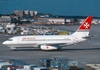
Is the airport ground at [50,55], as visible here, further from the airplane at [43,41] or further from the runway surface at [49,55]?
the airplane at [43,41]

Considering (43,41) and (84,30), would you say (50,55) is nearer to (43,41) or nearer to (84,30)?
(43,41)

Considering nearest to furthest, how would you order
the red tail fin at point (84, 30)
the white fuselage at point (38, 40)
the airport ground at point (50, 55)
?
the airport ground at point (50, 55) → the white fuselage at point (38, 40) → the red tail fin at point (84, 30)

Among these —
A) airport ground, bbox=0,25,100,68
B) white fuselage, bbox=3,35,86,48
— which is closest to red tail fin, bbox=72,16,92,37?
white fuselage, bbox=3,35,86,48

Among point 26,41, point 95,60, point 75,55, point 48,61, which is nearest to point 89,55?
point 75,55

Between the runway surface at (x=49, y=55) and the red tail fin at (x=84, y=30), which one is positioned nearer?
the runway surface at (x=49, y=55)

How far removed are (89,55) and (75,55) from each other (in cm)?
230

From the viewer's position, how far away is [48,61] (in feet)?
170

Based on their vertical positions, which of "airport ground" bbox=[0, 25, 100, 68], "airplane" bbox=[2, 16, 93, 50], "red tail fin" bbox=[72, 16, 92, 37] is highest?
"red tail fin" bbox=[72, 16, 92, 37]

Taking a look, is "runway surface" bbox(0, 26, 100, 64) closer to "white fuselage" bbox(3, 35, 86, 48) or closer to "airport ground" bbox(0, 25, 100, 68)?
"airport ground" bbox(0, 25, 100, 68)

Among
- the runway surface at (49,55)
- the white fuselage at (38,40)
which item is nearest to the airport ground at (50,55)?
the runway surface at (49,55)

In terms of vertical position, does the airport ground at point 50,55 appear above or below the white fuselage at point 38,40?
below

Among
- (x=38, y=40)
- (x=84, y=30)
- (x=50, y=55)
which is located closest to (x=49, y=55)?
(x=50, y=55)

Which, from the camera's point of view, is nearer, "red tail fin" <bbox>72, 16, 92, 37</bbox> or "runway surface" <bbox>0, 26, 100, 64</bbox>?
"runway surface" <bbox>0, 26, 100, 64</bbox>

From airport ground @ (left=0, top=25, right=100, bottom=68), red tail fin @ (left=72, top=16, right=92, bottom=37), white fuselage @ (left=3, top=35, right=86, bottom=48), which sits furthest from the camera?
red tail fin @ (left=72, top=16, right=92, bottom=37)
